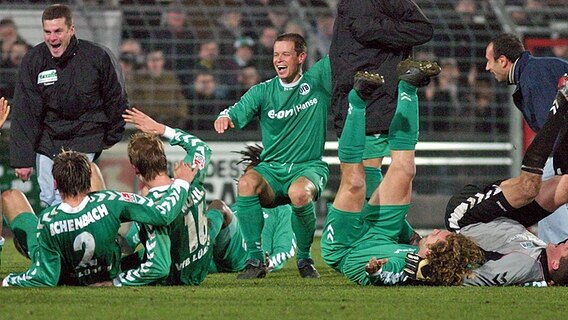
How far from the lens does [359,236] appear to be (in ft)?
26.1

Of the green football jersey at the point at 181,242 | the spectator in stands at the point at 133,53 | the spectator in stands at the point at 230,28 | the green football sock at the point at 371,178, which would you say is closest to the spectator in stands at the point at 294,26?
the spectator in stands at the point at 230,28

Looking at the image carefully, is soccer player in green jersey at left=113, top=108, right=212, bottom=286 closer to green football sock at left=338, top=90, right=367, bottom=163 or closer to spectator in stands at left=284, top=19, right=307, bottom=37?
green football sock at left=338, top=90, right=367, bottom=163

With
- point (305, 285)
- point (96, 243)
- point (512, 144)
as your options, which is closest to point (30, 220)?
point (96, 243)

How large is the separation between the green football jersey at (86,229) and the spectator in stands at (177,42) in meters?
6.93

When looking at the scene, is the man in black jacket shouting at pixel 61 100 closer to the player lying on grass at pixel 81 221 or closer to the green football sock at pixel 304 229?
the green football sock at pixel 304 229

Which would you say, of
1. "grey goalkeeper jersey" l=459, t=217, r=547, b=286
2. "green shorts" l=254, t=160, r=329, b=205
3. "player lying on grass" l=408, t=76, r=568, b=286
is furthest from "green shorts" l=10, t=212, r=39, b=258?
"grey goalkeeper jersey" l=459, t=217, r=547, b=286

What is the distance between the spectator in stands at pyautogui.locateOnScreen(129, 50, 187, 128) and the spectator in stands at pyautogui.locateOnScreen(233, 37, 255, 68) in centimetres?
74

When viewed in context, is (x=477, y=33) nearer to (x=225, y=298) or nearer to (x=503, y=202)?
(x=503, y=202)

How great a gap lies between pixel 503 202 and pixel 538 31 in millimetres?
6863

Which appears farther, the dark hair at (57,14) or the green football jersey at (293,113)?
the dark hair at (57,14)

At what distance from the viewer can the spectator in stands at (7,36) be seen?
551 inches

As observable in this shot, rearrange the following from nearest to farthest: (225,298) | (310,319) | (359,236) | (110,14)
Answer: (310,319), (225,298), (359,236), (110,14)

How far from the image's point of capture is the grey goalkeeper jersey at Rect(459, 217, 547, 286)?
300 inches

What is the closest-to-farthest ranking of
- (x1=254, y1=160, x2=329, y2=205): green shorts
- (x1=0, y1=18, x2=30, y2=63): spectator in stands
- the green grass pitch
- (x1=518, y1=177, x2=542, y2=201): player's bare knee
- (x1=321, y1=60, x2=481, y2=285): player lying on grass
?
the green grass pitch → (x1=321, y1=60, x2=481, y2=285): player lying on grass → (x1=518, y1=177, x2=542, y2=201): player's bare knee → (x1=254, y1=160, x2=329, y2=205): green shorts → (x1=0, y1=18, x2=30, y2=63): spectator in stands
